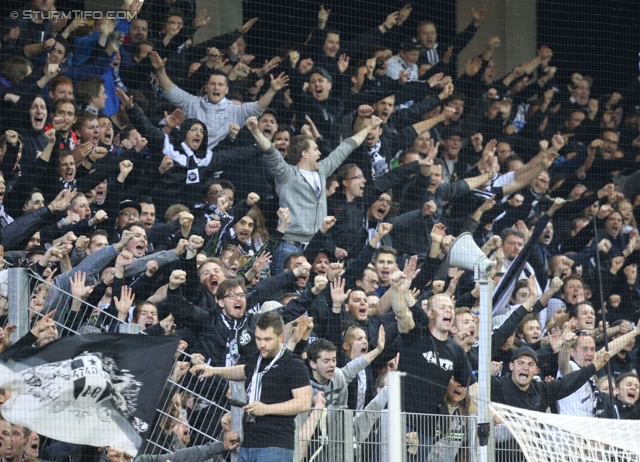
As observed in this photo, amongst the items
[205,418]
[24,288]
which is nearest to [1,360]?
[24,288]

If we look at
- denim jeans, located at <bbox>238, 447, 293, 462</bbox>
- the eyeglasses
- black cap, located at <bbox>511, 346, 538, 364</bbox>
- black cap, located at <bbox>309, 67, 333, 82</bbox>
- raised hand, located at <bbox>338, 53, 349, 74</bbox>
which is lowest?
denim jeans, located at <bbox>238, 447, 293, 462</bbox>

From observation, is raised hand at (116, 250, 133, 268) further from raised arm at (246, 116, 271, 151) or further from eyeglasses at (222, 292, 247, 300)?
raised arm at (246, 116, 271, 151)

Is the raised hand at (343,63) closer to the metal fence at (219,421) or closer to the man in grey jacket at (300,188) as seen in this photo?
the man in grey jacket at (300,188)

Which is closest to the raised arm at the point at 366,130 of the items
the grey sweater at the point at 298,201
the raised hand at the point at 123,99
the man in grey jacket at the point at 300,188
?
the man in grey jacket at the point at 300,188

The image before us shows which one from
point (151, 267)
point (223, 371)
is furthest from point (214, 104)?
point (223, 371)

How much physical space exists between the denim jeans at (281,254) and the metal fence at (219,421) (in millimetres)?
1191

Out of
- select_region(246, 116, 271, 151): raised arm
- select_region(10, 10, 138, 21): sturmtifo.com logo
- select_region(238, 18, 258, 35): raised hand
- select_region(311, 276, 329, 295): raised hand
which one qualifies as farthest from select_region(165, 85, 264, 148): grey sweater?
select_region(311, 276, 329, 295): raised hand

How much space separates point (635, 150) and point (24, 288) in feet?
20.8

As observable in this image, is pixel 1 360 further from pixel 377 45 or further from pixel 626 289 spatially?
pixel 626 289

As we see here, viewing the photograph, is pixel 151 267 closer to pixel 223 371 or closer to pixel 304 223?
pixel 223 371

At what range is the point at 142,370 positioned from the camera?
578 centimetres

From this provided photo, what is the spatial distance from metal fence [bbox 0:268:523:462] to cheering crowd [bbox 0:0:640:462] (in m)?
0.02

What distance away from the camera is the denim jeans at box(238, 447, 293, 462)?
5664 mm

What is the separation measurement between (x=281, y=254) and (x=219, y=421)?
5.06 ft
